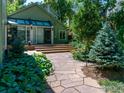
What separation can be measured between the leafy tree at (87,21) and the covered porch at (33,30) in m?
10.3

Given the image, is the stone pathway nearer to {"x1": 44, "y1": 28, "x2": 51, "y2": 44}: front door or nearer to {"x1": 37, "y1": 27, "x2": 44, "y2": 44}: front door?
{"x1": 37, "y1": 27, "x2": 44, "y2": 44}: front door

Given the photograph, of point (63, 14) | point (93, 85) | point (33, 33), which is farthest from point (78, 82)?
point (63, 14)

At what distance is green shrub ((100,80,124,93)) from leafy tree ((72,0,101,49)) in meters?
5.27

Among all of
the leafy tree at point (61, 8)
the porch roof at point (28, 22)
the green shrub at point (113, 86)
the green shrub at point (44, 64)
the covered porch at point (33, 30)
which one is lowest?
the green shrub at point (113, 86)

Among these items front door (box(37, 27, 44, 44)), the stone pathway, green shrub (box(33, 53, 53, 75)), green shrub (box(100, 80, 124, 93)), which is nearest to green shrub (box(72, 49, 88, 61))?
the stone pathway

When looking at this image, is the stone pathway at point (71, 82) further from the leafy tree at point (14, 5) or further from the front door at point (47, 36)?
the leafy tree at point (14, 5)

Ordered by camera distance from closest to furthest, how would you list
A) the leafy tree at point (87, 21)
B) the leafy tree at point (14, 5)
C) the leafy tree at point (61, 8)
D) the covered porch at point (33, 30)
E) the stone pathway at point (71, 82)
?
1. the stone pathway at point (71, 82)
2. the leafy tree at point (87, 21)
3. the covered porch at point (33, 30)
4. the leafy tree at point (61, 8)
5. the leafy tree at point (14, 5)

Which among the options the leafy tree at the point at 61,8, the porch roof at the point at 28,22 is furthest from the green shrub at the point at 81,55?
the leafy tree at the point at 61,8

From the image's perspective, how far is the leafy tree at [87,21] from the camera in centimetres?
1446

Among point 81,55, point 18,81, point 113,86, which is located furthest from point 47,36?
point 18,81

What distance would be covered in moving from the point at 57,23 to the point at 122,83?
18906mm

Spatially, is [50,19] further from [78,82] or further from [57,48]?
[78,82]

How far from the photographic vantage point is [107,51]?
10.9m

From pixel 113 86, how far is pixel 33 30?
18.0 m
